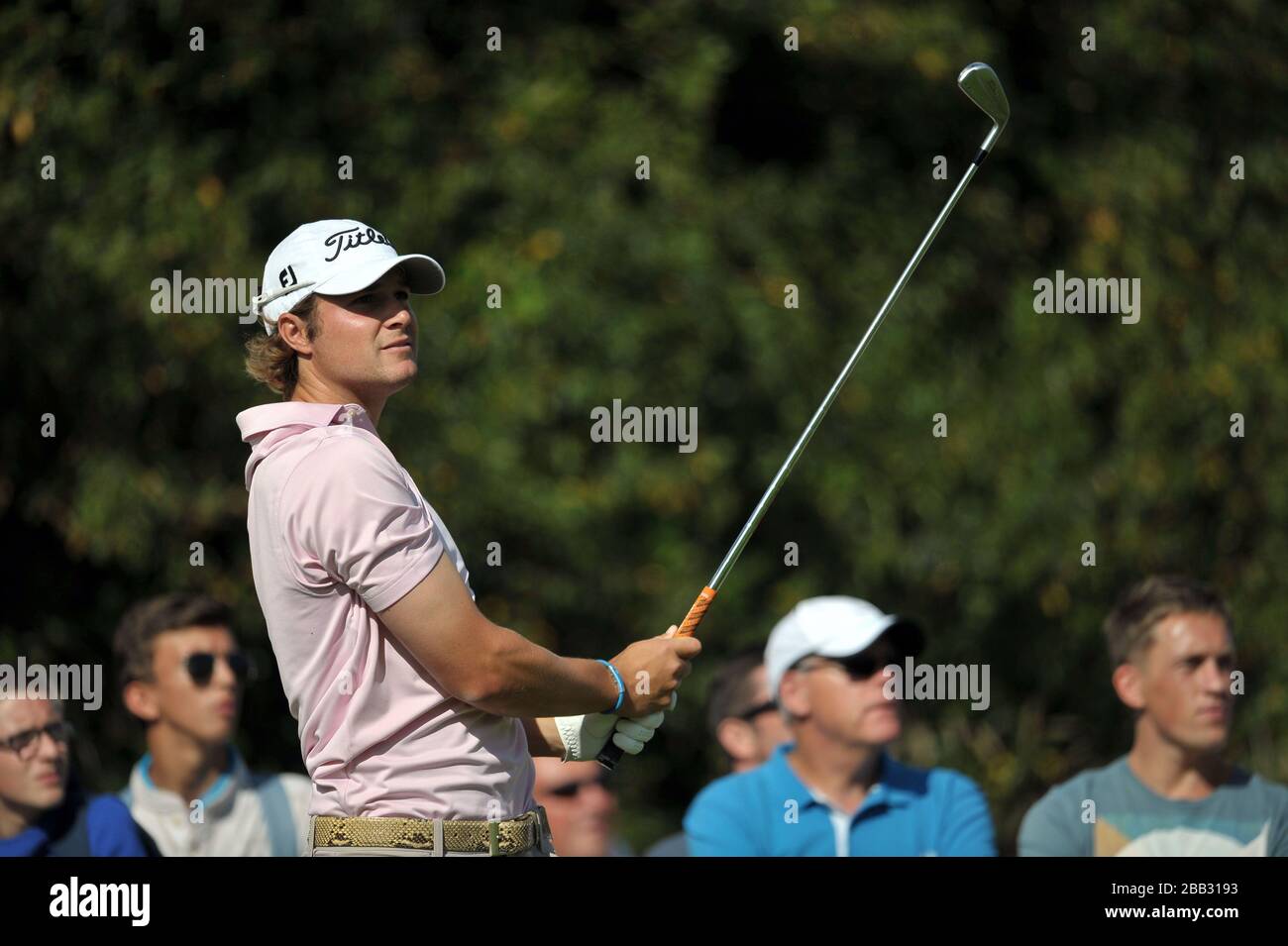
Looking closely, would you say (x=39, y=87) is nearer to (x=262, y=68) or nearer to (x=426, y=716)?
(x=262, y=68)

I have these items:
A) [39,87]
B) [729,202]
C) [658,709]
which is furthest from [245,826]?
[729,202]

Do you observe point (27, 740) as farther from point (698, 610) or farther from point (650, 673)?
point (650, 673)

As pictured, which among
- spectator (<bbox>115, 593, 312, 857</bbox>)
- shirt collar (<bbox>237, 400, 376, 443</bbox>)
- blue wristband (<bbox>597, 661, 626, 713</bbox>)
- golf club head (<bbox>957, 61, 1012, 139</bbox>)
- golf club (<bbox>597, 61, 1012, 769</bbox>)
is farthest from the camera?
spectator (<bbox>115, 593, 312, 857</bbox>)

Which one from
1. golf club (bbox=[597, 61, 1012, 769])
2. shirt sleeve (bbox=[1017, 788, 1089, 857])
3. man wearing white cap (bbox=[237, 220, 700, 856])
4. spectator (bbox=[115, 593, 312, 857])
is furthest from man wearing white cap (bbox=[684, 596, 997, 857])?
man wearing white cap (bbox=[237, 220, 700, 856])

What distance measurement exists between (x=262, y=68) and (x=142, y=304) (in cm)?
123

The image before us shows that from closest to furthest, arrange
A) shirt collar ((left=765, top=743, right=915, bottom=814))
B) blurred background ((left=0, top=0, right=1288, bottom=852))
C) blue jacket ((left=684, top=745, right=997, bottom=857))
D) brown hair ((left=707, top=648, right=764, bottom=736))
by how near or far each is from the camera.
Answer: blue jacket ((left=684, top=745, right=997, bottom=857)) < shirt collar ((left=765, top=743, right=915, bottom=814)) < brown hair ((left=707, top=648, right=764, bottom=736)) < blurred background ((left=0, top=0, right=1288, bottom=852))

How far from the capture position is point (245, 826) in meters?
5.19

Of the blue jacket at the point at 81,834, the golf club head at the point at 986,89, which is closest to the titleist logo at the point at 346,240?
the golf club head at the point at 986,89

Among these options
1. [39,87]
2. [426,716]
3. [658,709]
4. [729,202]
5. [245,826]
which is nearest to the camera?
[426,716]

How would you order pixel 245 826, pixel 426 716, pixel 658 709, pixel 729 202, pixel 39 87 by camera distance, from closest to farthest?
pixel 426 716, pixel 658 709, pixel 245 826, pixel 39 87, pixel 729 202

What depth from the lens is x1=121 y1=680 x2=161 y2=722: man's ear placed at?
5.39 m

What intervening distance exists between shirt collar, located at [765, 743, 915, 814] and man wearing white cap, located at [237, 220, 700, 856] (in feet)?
6.51

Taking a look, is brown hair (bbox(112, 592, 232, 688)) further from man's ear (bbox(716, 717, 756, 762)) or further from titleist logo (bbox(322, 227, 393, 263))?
titleist logo (bbox(322, 227, 393, 263))

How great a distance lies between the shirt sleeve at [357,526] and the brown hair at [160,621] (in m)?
2.86
